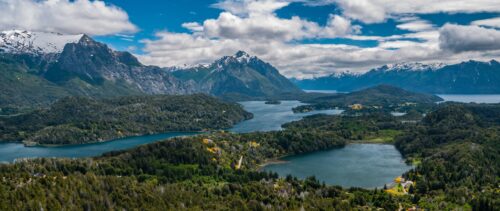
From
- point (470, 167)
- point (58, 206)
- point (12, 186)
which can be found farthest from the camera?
point (470, 167)

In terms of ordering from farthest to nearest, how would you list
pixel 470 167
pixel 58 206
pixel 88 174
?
pixel 470 167 < pixel 88 174 < pixel 58 206

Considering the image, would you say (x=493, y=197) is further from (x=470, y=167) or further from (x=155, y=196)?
(x=155, y=196)

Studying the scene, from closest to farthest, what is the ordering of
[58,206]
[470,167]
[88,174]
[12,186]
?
[58,206]
[12,186]
[88,174]
[470,167]

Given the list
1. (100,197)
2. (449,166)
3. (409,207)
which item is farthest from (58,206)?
(449,166)

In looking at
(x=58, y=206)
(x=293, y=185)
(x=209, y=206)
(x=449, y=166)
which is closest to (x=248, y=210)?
(x=209, y=206)

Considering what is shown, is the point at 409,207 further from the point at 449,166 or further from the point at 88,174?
the point at 88,174

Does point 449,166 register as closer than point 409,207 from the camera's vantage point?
No

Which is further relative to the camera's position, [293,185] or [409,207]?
[293,185]

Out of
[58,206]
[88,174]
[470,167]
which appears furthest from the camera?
[470,167]
